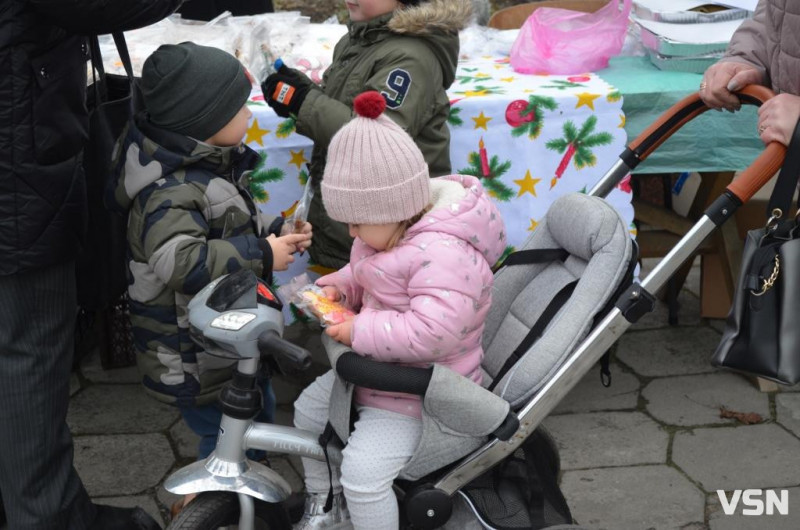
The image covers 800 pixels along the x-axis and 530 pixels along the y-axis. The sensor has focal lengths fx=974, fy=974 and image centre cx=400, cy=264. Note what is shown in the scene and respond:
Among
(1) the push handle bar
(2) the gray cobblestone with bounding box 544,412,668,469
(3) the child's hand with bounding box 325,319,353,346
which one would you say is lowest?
(2) the gray cobblestone with bounding box 544,412,668,469

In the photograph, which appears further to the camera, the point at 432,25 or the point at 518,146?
the point at 518,146

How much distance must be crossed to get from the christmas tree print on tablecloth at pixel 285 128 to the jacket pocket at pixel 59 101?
1.00 meters

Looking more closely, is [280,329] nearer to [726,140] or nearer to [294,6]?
[726,140]

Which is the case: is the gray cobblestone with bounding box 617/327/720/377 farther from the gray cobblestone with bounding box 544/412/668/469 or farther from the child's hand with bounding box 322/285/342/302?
the child's hand with bounding box 322/285/342/302

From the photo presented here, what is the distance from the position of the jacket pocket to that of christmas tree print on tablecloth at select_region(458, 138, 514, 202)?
4.68 feet

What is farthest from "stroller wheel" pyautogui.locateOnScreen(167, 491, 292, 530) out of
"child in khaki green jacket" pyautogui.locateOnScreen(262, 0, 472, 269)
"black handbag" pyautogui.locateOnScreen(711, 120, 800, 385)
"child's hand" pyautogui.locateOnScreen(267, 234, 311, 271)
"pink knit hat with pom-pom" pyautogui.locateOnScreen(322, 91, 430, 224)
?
"black handbag" pyautogui.locateOnScreen(711, 120, 800, 385)

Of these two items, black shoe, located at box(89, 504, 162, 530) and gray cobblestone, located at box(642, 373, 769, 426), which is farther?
gray cobblestone, located at box(642, 373, 769, 426)

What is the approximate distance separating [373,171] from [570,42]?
6.21ft

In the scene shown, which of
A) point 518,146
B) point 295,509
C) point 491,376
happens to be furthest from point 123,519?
point 518,146

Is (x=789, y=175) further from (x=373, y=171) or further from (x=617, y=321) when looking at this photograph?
(x=373, y=171)

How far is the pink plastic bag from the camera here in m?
3.65

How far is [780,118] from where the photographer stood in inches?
84.7

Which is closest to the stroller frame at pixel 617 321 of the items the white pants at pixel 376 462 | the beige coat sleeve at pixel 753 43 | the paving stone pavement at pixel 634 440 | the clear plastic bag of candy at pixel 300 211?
the white pants at pixel 376 462
